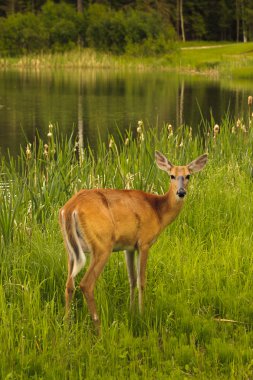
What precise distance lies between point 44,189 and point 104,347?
3.27 m

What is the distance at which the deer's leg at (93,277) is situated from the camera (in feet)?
17.2

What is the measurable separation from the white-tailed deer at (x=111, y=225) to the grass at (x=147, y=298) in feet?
0.84

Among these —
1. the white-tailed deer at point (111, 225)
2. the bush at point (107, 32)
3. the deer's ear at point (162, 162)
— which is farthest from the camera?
the bush at point (107, 32)

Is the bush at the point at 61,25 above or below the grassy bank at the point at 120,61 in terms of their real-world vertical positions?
above

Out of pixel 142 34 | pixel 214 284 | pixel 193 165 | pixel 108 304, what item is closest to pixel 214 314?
pixel 214 284

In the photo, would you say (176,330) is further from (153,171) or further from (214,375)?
(153,171)

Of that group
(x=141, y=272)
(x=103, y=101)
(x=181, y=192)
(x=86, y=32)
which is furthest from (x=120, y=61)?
(x=141, y=272)

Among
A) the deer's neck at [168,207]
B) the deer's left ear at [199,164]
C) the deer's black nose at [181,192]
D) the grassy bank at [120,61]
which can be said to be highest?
the grassy bank at [120,61]

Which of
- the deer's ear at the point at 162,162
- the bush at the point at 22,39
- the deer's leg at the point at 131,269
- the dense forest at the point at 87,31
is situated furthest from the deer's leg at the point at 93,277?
the bush at the point at 22,39

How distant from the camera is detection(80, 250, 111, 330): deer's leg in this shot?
524 centimetres

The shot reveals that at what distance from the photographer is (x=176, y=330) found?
5570 mm

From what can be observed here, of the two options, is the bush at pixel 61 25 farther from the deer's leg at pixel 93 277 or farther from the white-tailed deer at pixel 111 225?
the deer's leg at pixel 93 277

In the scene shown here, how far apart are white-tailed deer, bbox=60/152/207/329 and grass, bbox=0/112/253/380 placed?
0.26 m

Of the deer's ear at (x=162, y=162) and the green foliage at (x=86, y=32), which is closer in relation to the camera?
the deer's ear at (x=162, y=162)
